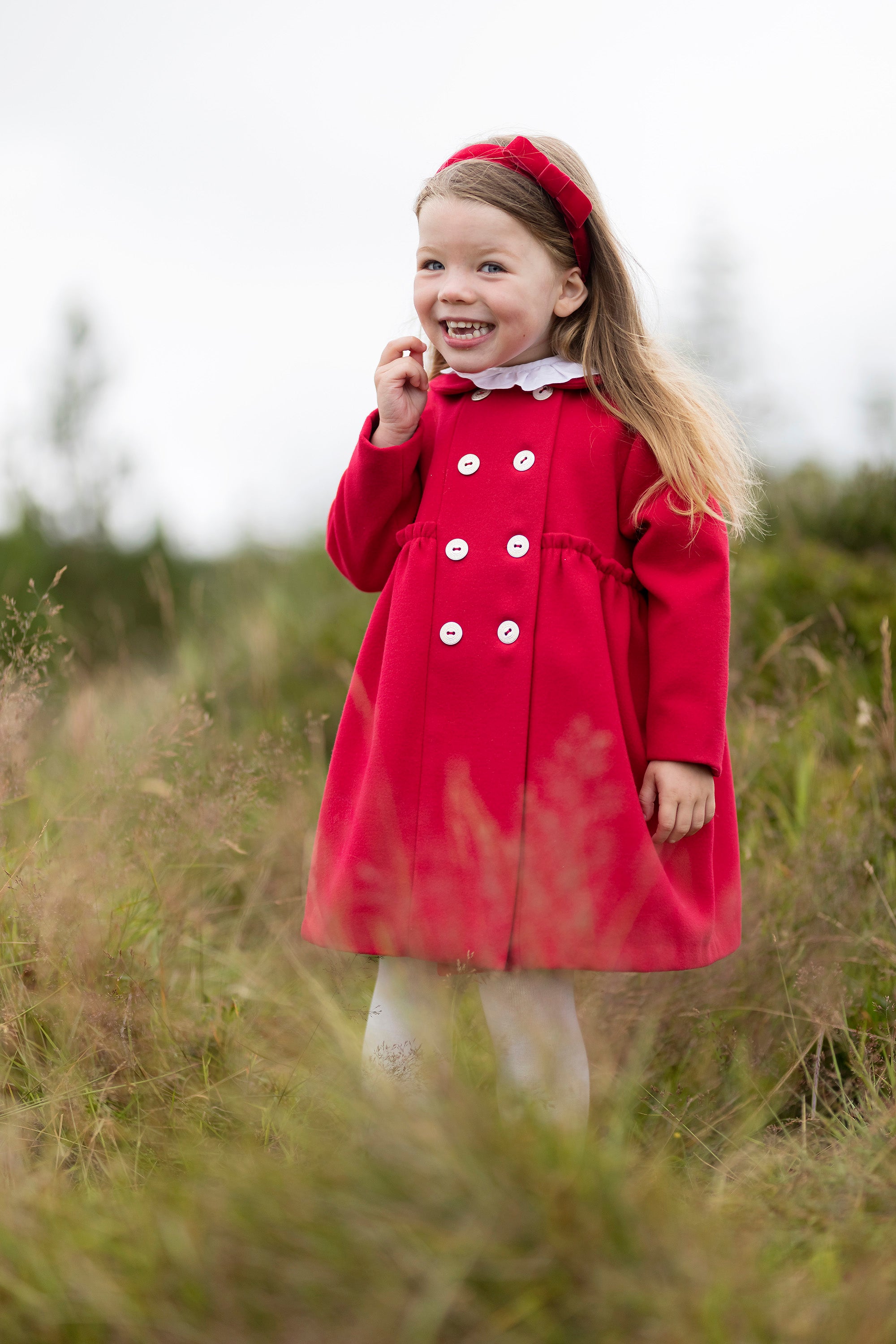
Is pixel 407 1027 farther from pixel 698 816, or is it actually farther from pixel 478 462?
pixel 478 462

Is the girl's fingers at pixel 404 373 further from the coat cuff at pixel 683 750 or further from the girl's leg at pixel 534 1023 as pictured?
the girl's leg at pixel 534 1023

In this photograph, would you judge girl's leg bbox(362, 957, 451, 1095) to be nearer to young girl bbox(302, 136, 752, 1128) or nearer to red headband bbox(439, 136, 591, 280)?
young girl bbox(302, 136, 752, 1128)

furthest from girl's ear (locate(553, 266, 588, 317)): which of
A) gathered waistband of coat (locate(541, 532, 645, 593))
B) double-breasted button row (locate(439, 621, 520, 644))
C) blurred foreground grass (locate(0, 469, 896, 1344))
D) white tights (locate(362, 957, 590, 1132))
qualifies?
white tights (locate(362, 957, 590, 1132))

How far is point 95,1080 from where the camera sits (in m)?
2.03

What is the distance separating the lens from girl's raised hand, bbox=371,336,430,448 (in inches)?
80.7

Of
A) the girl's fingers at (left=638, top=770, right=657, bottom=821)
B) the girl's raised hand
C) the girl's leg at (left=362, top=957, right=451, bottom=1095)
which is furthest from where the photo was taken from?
the girl's raised hand

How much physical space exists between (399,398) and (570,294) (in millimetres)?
402

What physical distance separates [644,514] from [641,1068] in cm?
108

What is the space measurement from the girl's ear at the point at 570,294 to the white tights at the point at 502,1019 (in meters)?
1.23

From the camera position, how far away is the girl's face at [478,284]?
2.00 metres

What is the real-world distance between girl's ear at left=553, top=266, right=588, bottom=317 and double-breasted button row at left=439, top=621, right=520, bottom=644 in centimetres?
Result: 64

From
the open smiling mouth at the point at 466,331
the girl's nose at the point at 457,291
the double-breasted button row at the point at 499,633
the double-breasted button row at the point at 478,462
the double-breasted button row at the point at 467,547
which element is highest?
the girl's nose at the point at 457,291

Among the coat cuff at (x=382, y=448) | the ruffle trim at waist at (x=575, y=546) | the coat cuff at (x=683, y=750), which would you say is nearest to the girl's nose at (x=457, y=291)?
the coat cuff at (x=382, y=448)

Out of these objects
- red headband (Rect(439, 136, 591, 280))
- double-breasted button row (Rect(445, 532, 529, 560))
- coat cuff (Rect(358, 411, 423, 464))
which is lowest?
double-breasted button row (Rect(445, 532, 529, 560))
